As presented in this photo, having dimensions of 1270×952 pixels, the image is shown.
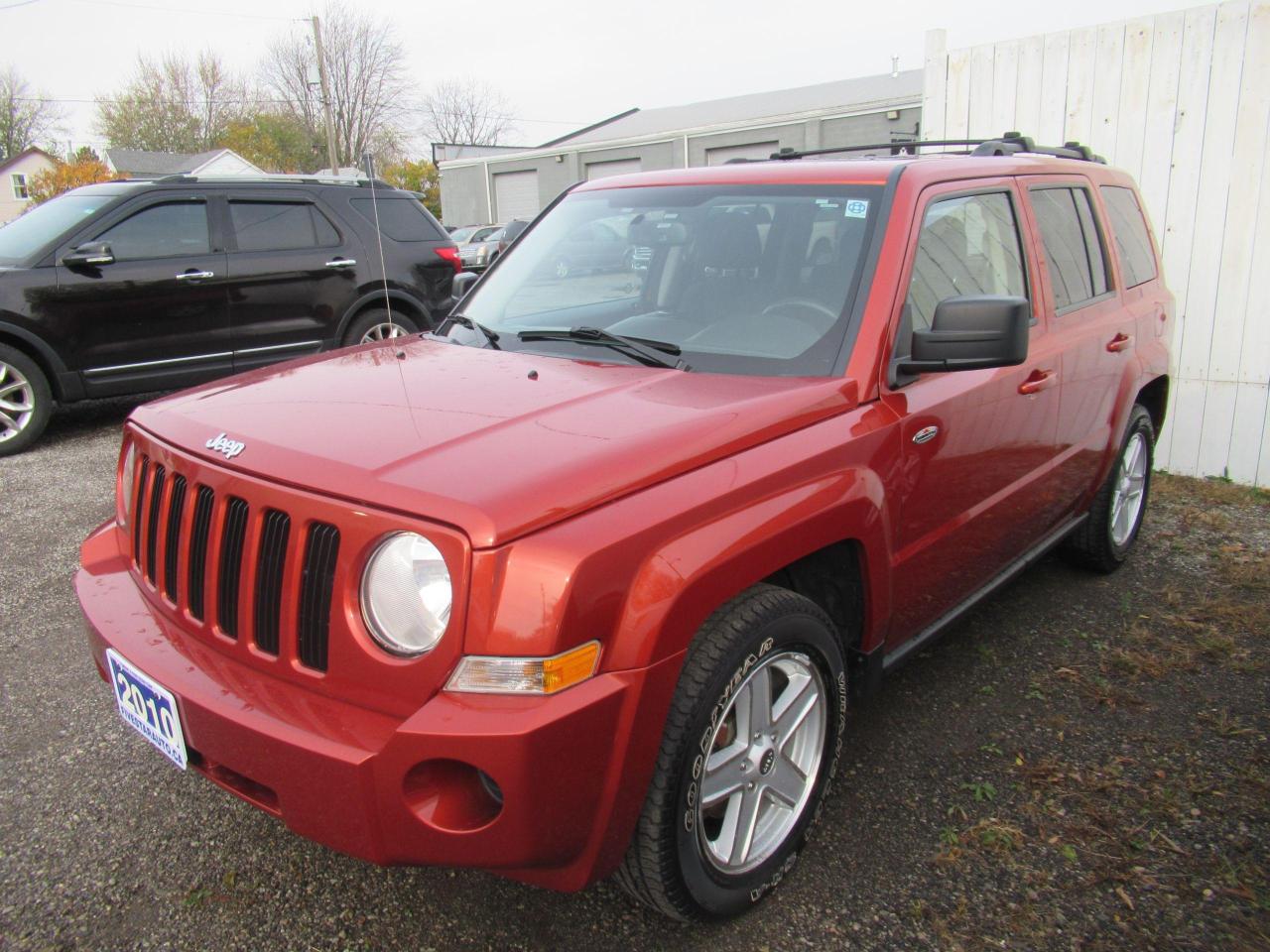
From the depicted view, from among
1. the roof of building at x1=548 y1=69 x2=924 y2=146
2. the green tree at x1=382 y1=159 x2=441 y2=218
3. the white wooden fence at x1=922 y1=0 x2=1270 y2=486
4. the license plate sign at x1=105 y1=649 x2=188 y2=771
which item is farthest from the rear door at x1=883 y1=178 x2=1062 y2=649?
the green tree at x1=382 y1=159 x2=441 y2=218

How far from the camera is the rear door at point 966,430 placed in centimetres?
265

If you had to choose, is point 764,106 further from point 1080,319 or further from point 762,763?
point 762,763

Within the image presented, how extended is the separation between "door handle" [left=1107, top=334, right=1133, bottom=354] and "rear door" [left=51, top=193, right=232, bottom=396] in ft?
20.2

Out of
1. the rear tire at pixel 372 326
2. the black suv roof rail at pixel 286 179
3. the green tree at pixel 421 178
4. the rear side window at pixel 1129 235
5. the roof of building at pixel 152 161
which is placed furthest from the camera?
the green tree at pixel 421 178

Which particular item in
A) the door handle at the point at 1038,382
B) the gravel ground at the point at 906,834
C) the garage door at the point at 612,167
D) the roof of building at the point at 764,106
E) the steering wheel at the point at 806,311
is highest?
the roof of building at the point at 764,106

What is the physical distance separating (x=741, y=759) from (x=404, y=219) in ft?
23.8

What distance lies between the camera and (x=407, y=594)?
70.7 inches

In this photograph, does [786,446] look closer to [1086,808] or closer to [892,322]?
[892,322]

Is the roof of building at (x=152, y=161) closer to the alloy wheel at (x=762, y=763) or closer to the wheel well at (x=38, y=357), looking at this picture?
the wheel well at (x=38, y=357)

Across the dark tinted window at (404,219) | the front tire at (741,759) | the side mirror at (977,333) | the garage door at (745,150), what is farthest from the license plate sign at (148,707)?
the garage door at (745,150)

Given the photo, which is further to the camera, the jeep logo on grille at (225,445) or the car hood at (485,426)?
the jeep logo on grille at (225,445)

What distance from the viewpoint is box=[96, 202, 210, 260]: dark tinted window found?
22.7ft

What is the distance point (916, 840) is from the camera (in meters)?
2.54

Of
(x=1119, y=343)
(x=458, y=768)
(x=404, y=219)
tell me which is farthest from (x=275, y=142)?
(x=458, y=768)
